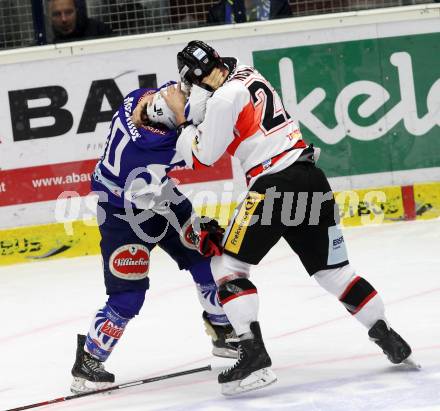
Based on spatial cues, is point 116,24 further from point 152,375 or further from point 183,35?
point 152,375

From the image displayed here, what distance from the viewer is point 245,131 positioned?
434cm

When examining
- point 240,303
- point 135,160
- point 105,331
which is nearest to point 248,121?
point 135,160

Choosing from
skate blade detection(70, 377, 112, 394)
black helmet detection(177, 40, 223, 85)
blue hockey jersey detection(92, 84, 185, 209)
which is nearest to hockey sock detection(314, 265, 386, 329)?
blue hockey jersey detection(92, 84, 185, 209)

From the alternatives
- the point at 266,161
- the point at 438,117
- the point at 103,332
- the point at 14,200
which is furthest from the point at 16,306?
the point at 438,117

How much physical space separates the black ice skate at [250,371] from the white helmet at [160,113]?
859mm

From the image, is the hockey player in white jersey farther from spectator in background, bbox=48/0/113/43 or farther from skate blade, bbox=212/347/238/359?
spectator in background, bbox=48/0/113/43

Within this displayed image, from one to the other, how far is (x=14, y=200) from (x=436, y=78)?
2984mm

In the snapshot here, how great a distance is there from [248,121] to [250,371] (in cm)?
92

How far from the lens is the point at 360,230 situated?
7.78 metres

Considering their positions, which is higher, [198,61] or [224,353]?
[198,61]

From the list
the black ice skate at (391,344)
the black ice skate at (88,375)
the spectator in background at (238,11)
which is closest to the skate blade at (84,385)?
the black ice skate at (88,375)

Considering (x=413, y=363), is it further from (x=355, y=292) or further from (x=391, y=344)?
(x=355, y=292)

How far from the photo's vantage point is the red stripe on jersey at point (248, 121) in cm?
431

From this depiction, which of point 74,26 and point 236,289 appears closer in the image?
point 236,289
